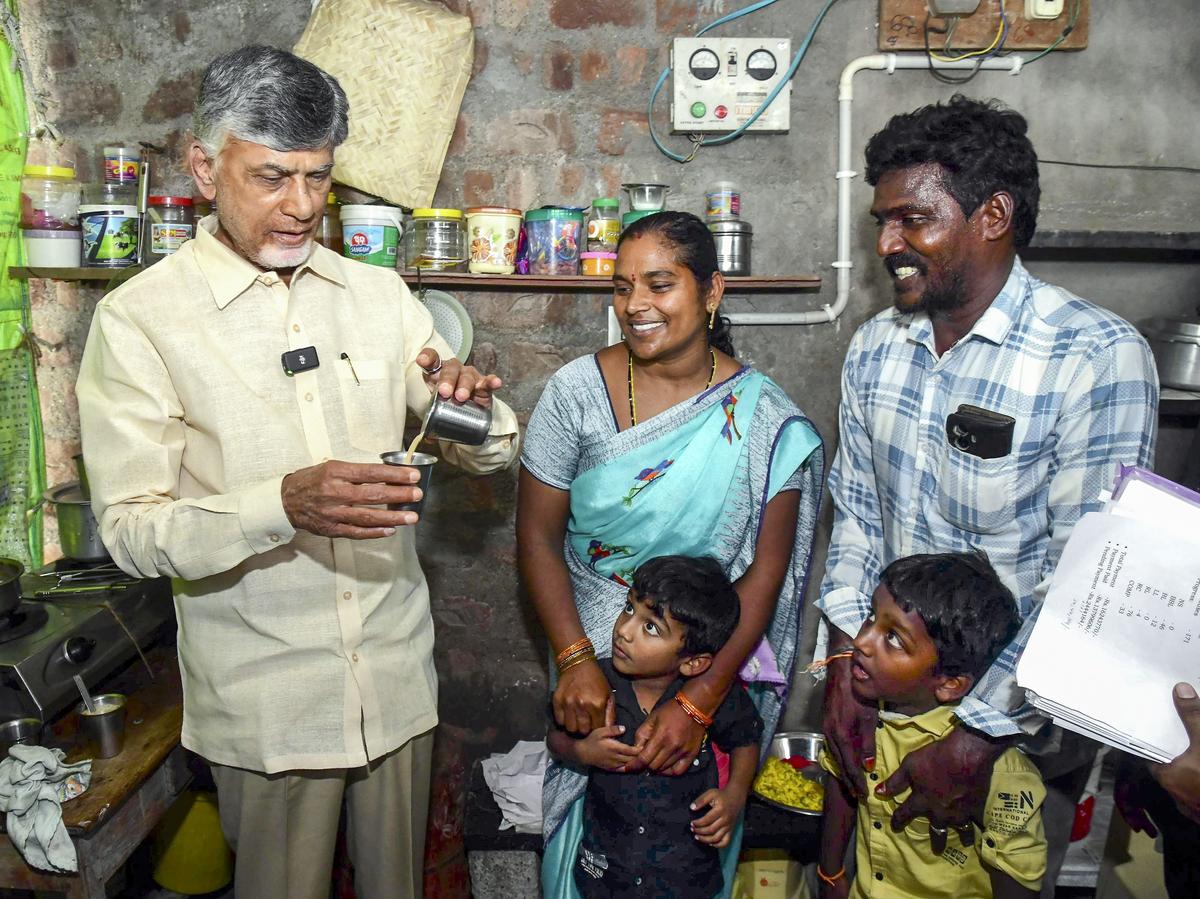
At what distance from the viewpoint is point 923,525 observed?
182 centimetres

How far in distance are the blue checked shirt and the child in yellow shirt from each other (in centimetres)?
7

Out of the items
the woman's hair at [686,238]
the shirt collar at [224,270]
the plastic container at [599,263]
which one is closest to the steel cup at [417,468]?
the shirt collar at [224,270]

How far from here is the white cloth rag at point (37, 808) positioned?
166cm

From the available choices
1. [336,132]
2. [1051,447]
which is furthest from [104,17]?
[1051,447]

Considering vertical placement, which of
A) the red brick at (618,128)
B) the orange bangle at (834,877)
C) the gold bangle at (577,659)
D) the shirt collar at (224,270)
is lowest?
the orange bangle at (834,877)

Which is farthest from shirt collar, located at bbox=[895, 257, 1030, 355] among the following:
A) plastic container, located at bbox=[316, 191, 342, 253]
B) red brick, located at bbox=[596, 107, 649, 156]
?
plastic container, located at bbox=[316, 191, 342, 253]

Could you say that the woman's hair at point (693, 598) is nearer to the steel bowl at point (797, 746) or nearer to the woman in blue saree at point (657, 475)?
the woman in blue saree at point (657, 475)

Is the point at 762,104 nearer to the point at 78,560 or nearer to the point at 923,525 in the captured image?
the point at 923,525

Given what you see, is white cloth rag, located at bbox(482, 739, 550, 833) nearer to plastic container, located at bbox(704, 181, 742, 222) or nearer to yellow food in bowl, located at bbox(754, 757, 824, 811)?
yellow food in bowl, located at bbox(754, 757, 824, 811)

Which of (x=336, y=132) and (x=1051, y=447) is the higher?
(x=336, y=132)

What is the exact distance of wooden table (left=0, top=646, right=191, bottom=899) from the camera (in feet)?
5.57

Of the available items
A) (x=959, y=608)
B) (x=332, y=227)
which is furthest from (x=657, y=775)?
(x=332, y=227)

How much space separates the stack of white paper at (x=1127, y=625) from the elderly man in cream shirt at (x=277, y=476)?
0.96 meters

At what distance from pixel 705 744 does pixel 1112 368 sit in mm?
1045
